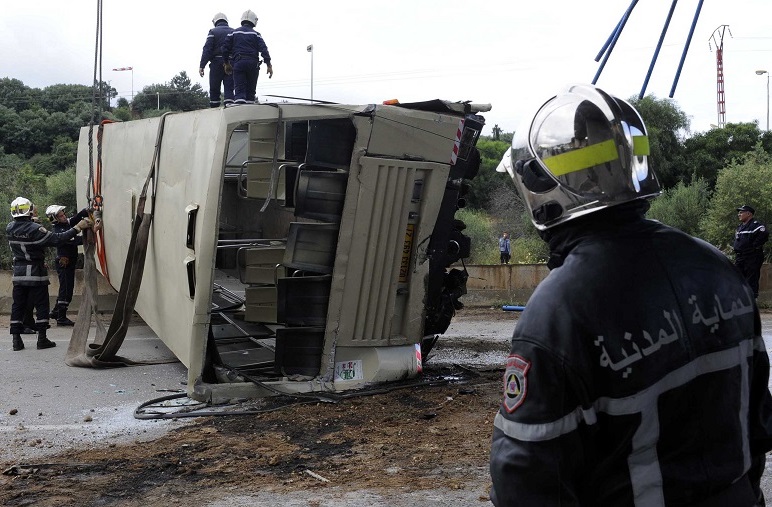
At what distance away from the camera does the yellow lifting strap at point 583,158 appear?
6.11 feet

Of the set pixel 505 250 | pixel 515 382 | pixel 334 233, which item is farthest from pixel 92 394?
pixel 505 250

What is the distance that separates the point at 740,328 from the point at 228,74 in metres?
9.82

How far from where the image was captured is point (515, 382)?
5.57ft

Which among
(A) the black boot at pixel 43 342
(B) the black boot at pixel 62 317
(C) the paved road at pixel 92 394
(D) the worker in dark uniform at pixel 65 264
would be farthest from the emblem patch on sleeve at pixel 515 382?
(B) the black boot at pixel 62 317

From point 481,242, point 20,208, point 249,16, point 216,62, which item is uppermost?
point 249,16

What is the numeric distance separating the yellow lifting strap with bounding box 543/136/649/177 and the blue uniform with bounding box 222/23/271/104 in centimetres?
901

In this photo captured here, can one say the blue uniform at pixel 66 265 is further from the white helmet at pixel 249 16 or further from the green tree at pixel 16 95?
the green tree at pixel 16 95

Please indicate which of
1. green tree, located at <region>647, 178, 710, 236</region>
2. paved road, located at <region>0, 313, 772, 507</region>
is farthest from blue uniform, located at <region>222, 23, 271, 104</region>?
green tree, located at <region>647, 178, 710, 236</region>

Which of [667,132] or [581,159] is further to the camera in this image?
[667,132]

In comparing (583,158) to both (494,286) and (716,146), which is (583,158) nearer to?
(494,286)

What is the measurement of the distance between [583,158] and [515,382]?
51 centimetres

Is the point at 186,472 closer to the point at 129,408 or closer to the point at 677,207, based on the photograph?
the point at 129,408

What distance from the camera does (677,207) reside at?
20.7 m

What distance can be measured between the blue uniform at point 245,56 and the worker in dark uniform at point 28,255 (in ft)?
8.55
